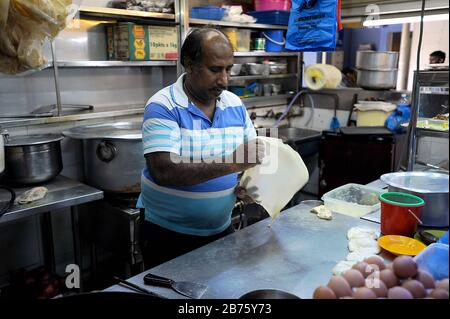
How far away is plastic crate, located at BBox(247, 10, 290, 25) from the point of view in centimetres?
429

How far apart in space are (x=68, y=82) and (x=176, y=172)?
1.99 metres

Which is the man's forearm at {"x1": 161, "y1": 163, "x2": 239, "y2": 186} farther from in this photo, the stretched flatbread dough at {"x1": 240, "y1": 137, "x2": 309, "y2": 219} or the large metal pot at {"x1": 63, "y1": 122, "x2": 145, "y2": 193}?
the large metal pot at {"x1": 63, "y1": 122, "x2": 145, "y2": 193}

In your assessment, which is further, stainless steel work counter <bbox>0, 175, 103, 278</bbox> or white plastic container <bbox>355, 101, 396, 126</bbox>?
white plastic container <bbox>355, 101, 396, 126</bbox>

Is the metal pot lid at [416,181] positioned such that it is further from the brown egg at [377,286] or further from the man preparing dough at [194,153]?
the brown egg at [377,286]

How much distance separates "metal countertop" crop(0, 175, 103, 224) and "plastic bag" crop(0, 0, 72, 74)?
0.74 metres

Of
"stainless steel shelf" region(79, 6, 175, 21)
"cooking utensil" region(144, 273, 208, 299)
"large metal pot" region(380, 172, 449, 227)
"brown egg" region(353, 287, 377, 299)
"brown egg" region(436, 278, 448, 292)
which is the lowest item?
"cooking utensil" region(144, 273, 208, 299)

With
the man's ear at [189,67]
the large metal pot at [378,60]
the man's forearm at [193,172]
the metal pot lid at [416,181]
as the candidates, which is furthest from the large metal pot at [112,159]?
the large metal pot at [378,60]

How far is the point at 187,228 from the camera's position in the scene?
1.82m

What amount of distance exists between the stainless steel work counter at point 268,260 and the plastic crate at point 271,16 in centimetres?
301

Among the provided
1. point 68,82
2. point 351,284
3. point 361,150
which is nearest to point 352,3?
point 361,150

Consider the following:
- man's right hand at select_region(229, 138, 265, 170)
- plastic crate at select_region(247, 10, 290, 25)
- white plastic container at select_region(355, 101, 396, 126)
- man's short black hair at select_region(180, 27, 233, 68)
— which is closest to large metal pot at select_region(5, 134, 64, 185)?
man's short black hair at select_region(180, 27, 233, 68)

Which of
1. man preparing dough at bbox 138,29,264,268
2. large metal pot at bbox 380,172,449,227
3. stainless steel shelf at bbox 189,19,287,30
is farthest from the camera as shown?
stainless steel shelf at bbox 189,19,287,30

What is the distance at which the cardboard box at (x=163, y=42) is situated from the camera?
3.28m

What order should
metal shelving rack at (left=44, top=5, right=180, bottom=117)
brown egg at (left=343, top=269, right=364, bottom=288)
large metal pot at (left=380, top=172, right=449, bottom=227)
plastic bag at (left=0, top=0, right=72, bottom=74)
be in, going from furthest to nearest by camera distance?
metal shelving rack at (left=44, top=5, right=180, bottom=117) → plastic bag at (left=0, top=0, right=72, bottom=74) → large metal pot at (left=380, top=172, right=449, bottom=227) → brown egg at (left=343, top=269, right=364, bottom=288)
